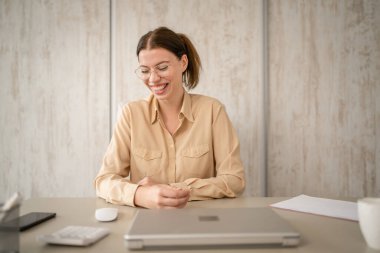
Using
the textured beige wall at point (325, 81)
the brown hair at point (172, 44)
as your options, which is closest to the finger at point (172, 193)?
the brown hair at point (172, 44)

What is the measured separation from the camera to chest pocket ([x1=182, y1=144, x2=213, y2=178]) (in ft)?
5.10

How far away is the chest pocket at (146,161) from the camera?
1535 millimetres

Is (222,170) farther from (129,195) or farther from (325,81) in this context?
(325,81)

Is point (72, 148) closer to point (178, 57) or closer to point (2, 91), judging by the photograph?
point (2, 91)

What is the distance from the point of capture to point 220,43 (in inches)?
99.2

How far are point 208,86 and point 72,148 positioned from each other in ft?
3.82

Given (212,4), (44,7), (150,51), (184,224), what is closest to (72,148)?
(44,7)

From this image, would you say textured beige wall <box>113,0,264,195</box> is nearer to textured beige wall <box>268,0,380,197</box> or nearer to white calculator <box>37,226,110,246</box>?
textured beige wall <box>268,0,380,197</box>

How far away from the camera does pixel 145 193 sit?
42.5 inches

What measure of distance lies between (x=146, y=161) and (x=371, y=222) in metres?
1.03

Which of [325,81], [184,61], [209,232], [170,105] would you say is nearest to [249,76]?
[325,81]

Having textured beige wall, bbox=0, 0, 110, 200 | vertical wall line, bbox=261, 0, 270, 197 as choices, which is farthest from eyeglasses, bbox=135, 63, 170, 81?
vertical wall line, bbox=261, 0, 270, 197

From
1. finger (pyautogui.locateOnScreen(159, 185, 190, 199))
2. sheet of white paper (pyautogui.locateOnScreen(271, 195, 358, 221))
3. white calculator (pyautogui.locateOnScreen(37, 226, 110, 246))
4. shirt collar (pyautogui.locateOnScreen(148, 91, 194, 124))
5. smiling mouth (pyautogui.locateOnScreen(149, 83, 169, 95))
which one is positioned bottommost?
sheet of white paper (pyautogui.locateOnScreen(271, 195, 358, 221))

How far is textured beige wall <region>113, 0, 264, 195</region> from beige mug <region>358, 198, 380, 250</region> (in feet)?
6.04
